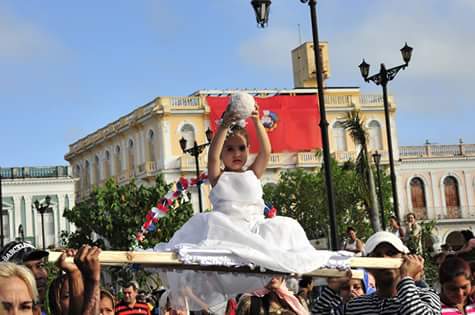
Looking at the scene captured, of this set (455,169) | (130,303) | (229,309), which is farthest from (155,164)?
(229,309)

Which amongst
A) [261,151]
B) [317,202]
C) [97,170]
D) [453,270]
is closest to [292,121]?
[317,202]

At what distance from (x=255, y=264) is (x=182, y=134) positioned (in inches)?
2693

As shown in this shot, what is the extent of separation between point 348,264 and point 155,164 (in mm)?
68770

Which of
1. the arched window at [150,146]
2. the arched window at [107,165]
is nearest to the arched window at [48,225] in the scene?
the arched window at [150,146]

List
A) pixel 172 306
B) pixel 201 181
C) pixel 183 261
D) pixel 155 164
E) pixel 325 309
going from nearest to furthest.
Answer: pixel 183 261, pixel 325 309, pixel 172 306, pixel 201 181, pixel 155 164

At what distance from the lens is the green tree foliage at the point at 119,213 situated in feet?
137

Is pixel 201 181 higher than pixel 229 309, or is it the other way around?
pixel 201 181

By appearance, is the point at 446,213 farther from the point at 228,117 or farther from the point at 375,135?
the point at 228,117

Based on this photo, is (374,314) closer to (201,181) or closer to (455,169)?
(201,181)

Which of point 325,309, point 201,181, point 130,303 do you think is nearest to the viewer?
point 325,309

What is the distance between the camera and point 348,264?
5.61 m

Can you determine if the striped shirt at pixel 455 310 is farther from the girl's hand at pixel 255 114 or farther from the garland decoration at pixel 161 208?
the garland decoration at pixel 161 208

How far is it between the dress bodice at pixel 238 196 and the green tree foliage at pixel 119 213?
31.8m

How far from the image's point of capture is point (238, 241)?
595cm
